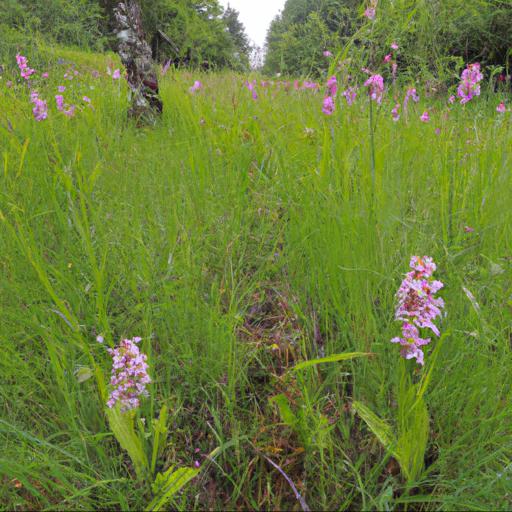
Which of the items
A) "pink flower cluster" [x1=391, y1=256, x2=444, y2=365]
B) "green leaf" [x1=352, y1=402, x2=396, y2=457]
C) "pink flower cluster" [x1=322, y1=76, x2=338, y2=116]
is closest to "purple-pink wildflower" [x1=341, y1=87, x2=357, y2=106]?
"pink flower cluster" [x1=322, y1=76, x2=338, y2=116]

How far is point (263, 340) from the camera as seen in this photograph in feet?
3.99

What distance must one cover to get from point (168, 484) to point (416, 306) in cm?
63

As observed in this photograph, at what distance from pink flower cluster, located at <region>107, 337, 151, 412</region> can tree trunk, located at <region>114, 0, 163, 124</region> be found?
2.73 m

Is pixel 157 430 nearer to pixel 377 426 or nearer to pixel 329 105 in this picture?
pixel 377 426

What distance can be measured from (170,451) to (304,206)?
2.95ft

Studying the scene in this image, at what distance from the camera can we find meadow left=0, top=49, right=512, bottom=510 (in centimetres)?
83

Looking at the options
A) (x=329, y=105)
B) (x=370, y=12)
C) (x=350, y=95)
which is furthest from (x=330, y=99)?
(x=370, y=12)

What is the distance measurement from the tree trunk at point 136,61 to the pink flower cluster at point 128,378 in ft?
8.94

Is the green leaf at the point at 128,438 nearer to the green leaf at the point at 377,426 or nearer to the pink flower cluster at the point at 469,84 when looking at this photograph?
the green leaf at the point at 377,426

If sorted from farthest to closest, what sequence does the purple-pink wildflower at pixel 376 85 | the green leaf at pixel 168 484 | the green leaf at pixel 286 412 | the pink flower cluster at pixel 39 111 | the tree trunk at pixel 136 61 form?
1. the tree trunk at pixel 136 61
2. the pink flower cluster at pixel 39 111
3. the purple-pink wildflower at pixel 376 85
4. the green leaf at pixel 286 412
5. the green leaf at pixel 168 484

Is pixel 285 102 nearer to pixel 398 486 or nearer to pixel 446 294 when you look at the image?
pixel 446 294

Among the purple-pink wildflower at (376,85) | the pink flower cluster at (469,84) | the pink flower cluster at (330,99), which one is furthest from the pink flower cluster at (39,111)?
the pink flower cluster at (469,84)

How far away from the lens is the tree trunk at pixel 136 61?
3254 millimetres

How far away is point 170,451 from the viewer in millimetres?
923
